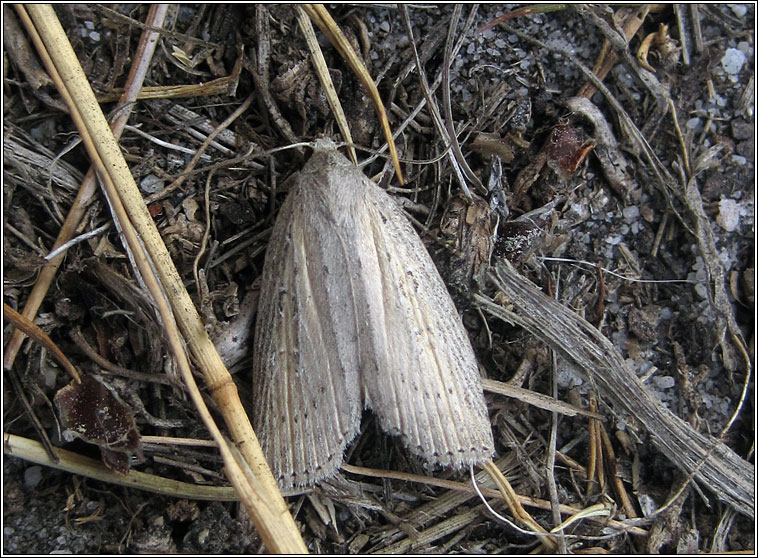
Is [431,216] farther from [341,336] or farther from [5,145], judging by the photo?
[5,145]

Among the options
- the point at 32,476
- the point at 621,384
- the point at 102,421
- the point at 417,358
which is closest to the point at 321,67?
the point at 417,358

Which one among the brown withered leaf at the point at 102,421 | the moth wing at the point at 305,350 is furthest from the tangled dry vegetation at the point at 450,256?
the moth wing at the point at 305,350

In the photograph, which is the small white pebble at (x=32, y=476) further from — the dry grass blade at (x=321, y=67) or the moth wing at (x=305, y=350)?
the dry grass blade at (x=321, y=67)

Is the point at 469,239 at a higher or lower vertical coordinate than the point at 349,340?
higher

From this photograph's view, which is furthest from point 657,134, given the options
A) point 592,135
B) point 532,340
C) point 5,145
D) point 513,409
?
point 5,145

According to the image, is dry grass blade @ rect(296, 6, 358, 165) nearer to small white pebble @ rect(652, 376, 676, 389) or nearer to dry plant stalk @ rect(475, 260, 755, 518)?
dry plant stalk @ rect(475, 260, 755, 518)

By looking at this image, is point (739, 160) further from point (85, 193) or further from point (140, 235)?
point (85, 193)

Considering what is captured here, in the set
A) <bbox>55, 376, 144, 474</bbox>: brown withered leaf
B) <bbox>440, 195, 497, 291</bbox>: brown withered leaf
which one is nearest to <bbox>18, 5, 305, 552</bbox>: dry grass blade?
<bbox>55, 376, 144, 474</bbox>: brown withered leaf
